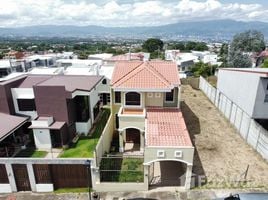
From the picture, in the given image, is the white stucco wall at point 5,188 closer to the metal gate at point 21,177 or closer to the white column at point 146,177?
the metal gate at point 21,177

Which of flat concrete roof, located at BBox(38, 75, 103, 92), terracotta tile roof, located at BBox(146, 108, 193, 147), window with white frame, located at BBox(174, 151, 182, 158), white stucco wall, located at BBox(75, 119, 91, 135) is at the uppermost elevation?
flat concrete roof, located at BBox(38, 75, 103, 92)

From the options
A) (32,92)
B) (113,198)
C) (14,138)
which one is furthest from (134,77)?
(14,138)

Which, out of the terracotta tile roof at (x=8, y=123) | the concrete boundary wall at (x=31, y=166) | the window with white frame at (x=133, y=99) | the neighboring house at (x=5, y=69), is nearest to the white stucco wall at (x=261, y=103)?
the window with white frame at (x=133, y=99)

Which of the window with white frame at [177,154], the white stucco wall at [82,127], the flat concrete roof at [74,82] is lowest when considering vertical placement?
the white stucco wall at [82,127]

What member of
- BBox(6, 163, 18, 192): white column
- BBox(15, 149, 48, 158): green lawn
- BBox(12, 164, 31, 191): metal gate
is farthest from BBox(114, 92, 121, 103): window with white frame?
BBox(6, 163, 18, 192): white column

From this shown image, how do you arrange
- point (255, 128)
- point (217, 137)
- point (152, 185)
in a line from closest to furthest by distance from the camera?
point (152, 185)
point (255, 128)
point (217, 137)

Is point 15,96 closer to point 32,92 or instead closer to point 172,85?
point 32,92

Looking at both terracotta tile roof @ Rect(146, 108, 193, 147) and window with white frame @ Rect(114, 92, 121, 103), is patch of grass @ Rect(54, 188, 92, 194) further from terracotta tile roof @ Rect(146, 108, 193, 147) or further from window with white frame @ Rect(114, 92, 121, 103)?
window with white frame @ Rect(114, 92, 121, 103)
